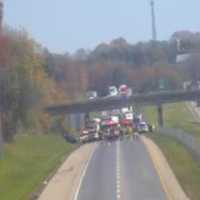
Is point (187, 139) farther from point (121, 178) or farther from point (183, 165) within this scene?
point (121, 178)

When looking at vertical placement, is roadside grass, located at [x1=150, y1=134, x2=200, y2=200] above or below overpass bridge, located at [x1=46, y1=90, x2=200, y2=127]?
below

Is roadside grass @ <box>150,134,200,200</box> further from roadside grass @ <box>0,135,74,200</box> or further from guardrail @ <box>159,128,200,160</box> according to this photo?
roadside grass @ <box>0,135,74,200</box>

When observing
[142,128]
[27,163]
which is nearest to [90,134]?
[142,128]

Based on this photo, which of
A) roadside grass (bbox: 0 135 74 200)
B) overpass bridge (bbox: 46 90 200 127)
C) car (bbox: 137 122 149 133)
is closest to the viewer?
roadside grass (bbox: 0 135 74 200)

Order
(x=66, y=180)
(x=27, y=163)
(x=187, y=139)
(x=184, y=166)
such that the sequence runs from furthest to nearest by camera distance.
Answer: (x=187, y=139)
(x=27, y=163)
(x=184, y=166)
(x=66, y=180)

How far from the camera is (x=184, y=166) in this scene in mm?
50562

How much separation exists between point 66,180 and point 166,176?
4951mm

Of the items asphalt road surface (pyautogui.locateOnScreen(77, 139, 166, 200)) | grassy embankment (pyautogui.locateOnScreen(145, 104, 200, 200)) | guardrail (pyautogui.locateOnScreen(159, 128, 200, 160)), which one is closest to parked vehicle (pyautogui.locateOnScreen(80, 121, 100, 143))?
guardrail (pyautogui.locateOnScreen(159, 128, 200, 160))

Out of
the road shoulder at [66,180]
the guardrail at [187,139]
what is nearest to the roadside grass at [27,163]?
the road shoulder at [66,180]

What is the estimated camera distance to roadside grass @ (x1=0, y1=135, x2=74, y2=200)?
42.3 m

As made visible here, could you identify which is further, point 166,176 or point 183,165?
point 183,165

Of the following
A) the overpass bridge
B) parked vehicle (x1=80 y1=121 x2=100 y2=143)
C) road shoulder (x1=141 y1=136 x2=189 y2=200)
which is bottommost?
road shoulder (x1=141 y1=136 x2=189 y2=200)

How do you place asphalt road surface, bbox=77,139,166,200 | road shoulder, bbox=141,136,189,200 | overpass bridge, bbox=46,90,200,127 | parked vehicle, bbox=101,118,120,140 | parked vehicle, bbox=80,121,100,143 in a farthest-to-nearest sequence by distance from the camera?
overpass bridge, bbox=46,90,200,127 → parked vehicle, bbox=80,121,100,143 → parked vehicle, bbox=101,118,120,140 → asphalt road surface, bbox=77,139,166,200 → road shoulder, bbox=141,136,189,200

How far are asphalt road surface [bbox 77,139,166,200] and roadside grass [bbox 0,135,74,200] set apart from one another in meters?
2.39
